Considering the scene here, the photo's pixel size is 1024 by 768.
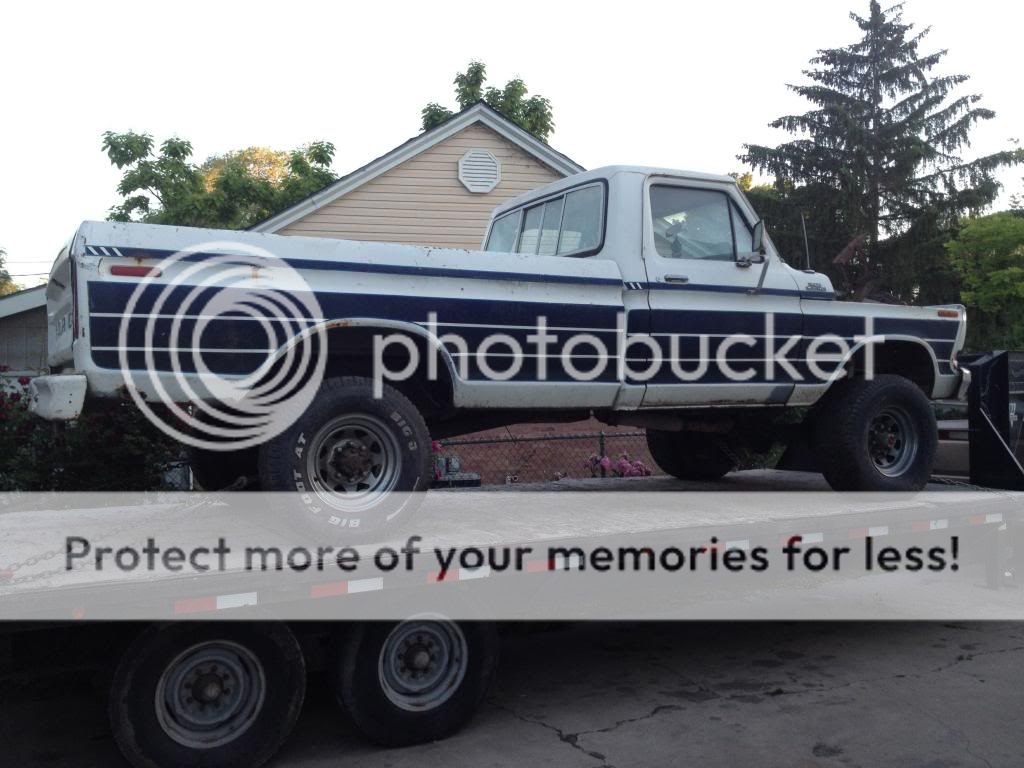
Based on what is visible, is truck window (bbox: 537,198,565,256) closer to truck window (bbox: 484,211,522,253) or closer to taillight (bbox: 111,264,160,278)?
truck window (bbox: 484,211,522,253)

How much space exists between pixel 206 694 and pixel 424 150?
33.6 feet

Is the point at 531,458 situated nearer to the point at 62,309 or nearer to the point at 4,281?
the point at 62,309

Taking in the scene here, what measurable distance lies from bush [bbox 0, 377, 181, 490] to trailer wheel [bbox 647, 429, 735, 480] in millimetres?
3855

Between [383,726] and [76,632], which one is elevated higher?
[76,632]

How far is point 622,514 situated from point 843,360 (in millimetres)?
1889

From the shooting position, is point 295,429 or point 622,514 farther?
point 622,514

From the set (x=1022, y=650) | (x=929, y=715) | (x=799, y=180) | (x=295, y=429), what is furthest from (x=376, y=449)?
(x=799, y=180)

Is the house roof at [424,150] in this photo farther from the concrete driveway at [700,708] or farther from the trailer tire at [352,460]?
the trailer tire at [352,460]

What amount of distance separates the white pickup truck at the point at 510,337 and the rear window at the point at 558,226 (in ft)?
0.06

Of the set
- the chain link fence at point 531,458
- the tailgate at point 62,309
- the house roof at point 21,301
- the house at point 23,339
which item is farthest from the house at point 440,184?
the tailgate at point 62,309

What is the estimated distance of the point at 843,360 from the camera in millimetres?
6199

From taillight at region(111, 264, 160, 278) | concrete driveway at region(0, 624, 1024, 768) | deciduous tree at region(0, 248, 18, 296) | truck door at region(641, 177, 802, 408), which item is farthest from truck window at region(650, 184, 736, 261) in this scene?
deciduous tree at region(0, 248, 18, 296)

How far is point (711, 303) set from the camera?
5.75 m

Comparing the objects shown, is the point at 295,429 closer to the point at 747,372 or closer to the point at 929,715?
the point at 747,372
